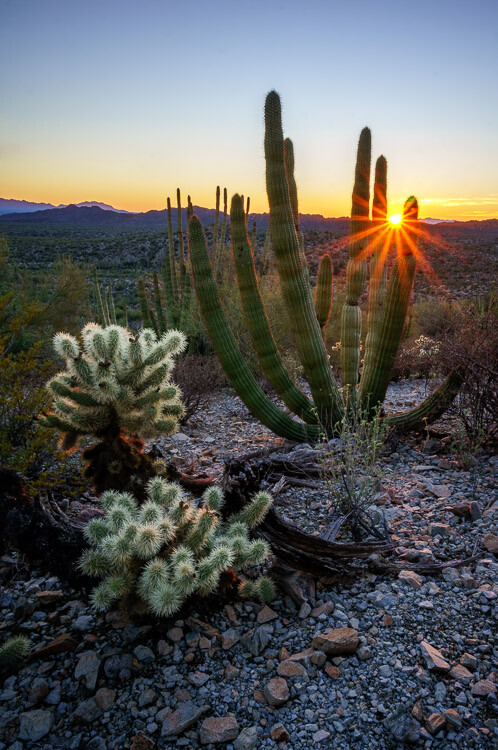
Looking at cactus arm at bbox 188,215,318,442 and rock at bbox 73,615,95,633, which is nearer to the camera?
rock at bbox 73,615,95,633

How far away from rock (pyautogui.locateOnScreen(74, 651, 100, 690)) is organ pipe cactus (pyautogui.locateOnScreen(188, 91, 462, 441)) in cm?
343

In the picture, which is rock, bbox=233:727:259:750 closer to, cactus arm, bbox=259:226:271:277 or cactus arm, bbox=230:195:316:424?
cactus arm, bbox=230:195:316:424

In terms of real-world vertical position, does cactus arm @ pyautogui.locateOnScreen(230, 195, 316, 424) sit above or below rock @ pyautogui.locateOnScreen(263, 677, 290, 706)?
above

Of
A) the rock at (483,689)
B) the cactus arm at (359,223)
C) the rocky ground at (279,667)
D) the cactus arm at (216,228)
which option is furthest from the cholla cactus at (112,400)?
the cactus arm at (216,228)

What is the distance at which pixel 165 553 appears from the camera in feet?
9.40

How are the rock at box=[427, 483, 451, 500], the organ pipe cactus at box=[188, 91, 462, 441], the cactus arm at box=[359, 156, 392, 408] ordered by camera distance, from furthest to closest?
the cactus arm at box=[359, 156, 392, 408]
the organ pipe cactus at box=[188, 91, 462, 441]
the rock at box=[427, 483, 451, 500]

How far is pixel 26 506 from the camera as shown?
3.33 metres

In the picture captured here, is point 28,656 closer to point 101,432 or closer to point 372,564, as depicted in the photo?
point 101,432

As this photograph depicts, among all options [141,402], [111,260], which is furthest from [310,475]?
[111,260]

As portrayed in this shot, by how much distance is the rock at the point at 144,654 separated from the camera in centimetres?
254

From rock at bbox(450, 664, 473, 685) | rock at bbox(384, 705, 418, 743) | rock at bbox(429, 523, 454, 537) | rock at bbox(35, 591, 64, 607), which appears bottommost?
rock at bbox(35, 591, 64, 607)

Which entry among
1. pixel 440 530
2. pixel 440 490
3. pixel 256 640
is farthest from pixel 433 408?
pixel 256 640

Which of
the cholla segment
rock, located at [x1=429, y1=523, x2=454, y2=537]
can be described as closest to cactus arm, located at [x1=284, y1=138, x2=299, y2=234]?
the cholla segment

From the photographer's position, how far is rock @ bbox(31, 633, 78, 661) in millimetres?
2602
